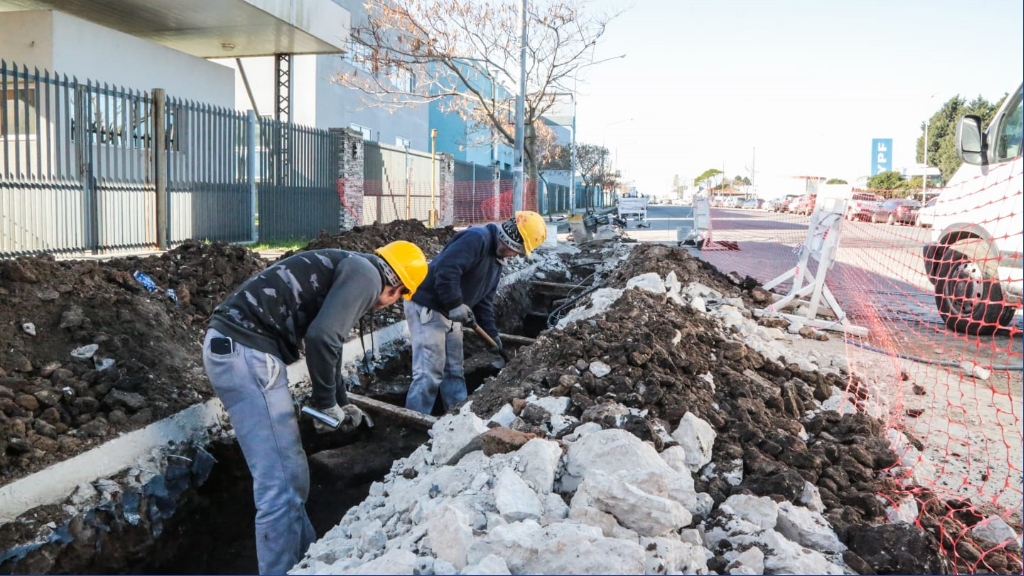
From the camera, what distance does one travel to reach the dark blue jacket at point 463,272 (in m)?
5.40

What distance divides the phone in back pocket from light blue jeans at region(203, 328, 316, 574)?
0.02 metres

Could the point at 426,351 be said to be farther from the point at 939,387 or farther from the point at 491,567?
the point at 939,387

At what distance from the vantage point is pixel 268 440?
348 cm

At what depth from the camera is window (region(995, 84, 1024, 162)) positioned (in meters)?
6.34

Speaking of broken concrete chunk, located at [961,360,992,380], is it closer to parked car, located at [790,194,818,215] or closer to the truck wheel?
the truck wheel

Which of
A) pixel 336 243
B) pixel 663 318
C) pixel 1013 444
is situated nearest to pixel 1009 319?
pixel 1013 444

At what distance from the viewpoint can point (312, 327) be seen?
11.0 feet

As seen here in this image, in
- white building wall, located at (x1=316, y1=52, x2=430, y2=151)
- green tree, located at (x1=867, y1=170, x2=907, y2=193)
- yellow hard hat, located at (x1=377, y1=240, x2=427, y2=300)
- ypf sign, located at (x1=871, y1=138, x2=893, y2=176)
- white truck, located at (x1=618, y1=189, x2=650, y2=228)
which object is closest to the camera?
yellow hard hat, located at (x1=377, y1=240, x2=427, y2=300)

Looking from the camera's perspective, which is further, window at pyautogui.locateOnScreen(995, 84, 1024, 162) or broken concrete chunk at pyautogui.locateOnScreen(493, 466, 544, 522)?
window at pyautogui.locateOnScreen(995, 84, 1024, 162)

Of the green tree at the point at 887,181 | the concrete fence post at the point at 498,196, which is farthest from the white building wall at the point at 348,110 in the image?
the green tree at the point at 887,181

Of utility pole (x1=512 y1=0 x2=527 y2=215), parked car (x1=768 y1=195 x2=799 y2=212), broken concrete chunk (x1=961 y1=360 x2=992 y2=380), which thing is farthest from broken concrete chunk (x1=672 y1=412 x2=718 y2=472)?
parked car (x1=768 y1=195 x2=799 y2=212)

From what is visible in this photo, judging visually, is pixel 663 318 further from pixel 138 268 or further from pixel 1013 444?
pixel 138 268

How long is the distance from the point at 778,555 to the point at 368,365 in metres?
5.08

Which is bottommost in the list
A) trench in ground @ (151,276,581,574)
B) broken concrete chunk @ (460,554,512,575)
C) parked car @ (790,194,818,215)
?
trench in ground @ (151,276,581,574)
